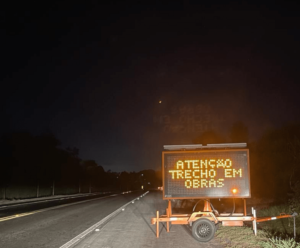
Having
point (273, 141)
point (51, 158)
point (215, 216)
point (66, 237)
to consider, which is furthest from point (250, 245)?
point (51, 158)

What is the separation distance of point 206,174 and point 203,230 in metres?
1.75

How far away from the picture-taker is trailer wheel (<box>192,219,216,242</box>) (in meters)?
11.4

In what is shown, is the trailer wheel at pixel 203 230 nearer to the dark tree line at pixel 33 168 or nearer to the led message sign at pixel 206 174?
the led message sign at pixel 206 174

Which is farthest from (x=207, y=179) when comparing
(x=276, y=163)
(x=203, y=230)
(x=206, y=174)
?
(x=276, y=163)

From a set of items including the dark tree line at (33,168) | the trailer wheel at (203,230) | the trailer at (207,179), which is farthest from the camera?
the dark tree line at (33,168)

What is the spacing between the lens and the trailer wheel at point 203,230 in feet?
37.4

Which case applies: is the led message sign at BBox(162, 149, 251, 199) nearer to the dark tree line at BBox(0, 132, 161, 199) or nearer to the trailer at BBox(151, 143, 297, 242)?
the trailer at BBox(151, 143, 297, 242)

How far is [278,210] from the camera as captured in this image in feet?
Result: 70.4

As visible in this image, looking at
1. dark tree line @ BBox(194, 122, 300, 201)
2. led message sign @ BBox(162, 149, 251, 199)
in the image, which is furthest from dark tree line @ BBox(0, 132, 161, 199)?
led message sign @ BBox(162, 149, 251, 199)

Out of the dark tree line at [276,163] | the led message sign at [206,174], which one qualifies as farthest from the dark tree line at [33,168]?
the led message sign at [206,174]

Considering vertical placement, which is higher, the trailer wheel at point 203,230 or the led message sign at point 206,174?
the led message sign at point 206,174

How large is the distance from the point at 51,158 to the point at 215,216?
2298 inches

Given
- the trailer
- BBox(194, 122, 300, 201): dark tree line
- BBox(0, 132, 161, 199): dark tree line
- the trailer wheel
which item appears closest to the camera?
the trailer wheel

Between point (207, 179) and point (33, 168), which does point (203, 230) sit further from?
point (33, 168)
